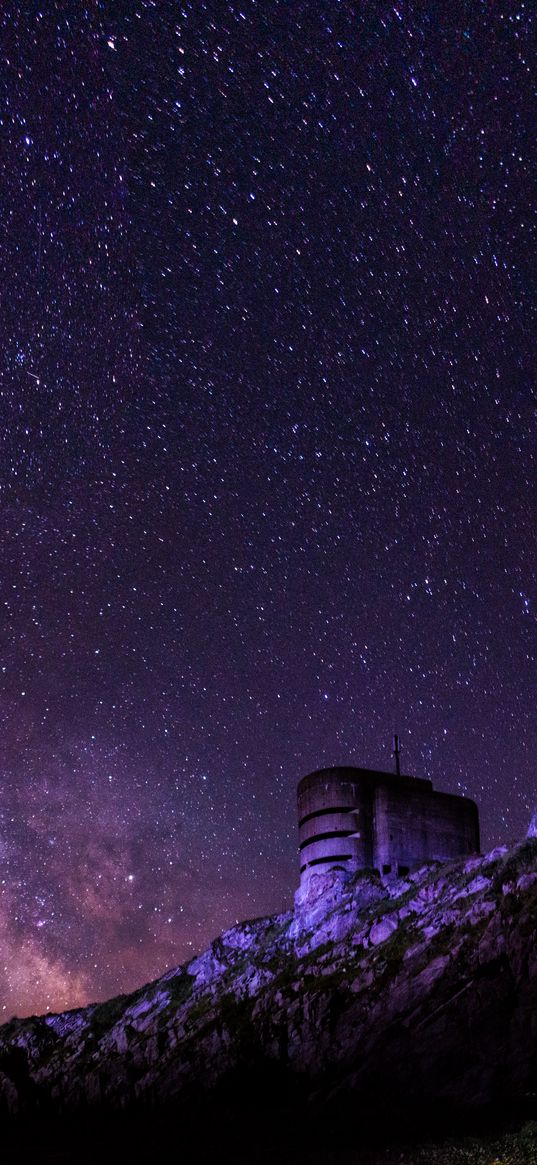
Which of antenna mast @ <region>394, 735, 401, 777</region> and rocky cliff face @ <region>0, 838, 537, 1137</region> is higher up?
antenna mast @ <region>394, 735, 401, 777</region>

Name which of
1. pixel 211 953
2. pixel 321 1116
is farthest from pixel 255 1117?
pixel 211 953

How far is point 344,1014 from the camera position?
56000mm

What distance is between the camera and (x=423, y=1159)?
40.3 meters

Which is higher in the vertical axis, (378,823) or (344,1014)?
(378,823)

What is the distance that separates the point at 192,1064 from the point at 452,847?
93.5 ft

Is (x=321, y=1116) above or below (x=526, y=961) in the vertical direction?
below

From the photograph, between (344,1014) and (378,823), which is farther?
(378,823)

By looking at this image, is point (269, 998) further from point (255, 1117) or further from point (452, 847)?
point (452, 847)

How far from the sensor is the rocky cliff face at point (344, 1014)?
48.6 meters

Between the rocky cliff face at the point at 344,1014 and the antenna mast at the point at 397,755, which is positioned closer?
the rocky cliff face at the point at 344,1014

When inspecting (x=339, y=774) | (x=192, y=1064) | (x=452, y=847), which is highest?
(x=339, y=774)

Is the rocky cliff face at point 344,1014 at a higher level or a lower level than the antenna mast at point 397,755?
lower

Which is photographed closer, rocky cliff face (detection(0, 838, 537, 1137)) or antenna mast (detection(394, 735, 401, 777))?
rocky cliff face (detection(0, 838, 537, 1137))

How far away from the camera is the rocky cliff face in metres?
48.6
